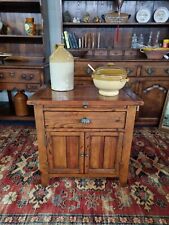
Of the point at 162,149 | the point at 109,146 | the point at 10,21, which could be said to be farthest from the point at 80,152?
the point at 10,21

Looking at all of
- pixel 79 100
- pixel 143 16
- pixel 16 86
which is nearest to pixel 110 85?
pixel 79 100

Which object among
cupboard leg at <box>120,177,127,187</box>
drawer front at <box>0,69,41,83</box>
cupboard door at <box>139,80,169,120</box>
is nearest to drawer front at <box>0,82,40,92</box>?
drawer front at <box>0,69,41,83</box>

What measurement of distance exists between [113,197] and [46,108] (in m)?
0.81

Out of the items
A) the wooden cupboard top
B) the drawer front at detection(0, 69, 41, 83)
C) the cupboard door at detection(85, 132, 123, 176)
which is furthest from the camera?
the drawer front at detection(0, 69, 41, 83)

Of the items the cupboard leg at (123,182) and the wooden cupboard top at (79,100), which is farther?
the cupboard leg at (123,182)

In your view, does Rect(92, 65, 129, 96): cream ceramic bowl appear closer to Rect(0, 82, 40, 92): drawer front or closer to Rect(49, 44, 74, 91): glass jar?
Rect(49, 44, 74, 91): glass jar

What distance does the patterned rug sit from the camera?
1.16 m

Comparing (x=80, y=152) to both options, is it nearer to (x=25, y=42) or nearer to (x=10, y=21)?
(x=25, y=42)

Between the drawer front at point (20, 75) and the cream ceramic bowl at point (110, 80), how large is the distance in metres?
1.15

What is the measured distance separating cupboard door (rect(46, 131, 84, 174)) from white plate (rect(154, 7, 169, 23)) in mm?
1980

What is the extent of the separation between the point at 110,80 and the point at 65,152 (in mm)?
601

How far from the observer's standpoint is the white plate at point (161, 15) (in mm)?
2277

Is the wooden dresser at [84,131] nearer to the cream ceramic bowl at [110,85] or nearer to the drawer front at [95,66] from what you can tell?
the cream ceramic bowl at [110,85]

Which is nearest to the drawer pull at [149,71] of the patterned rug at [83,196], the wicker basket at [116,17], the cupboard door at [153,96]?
the cupboard door at [153,96]
